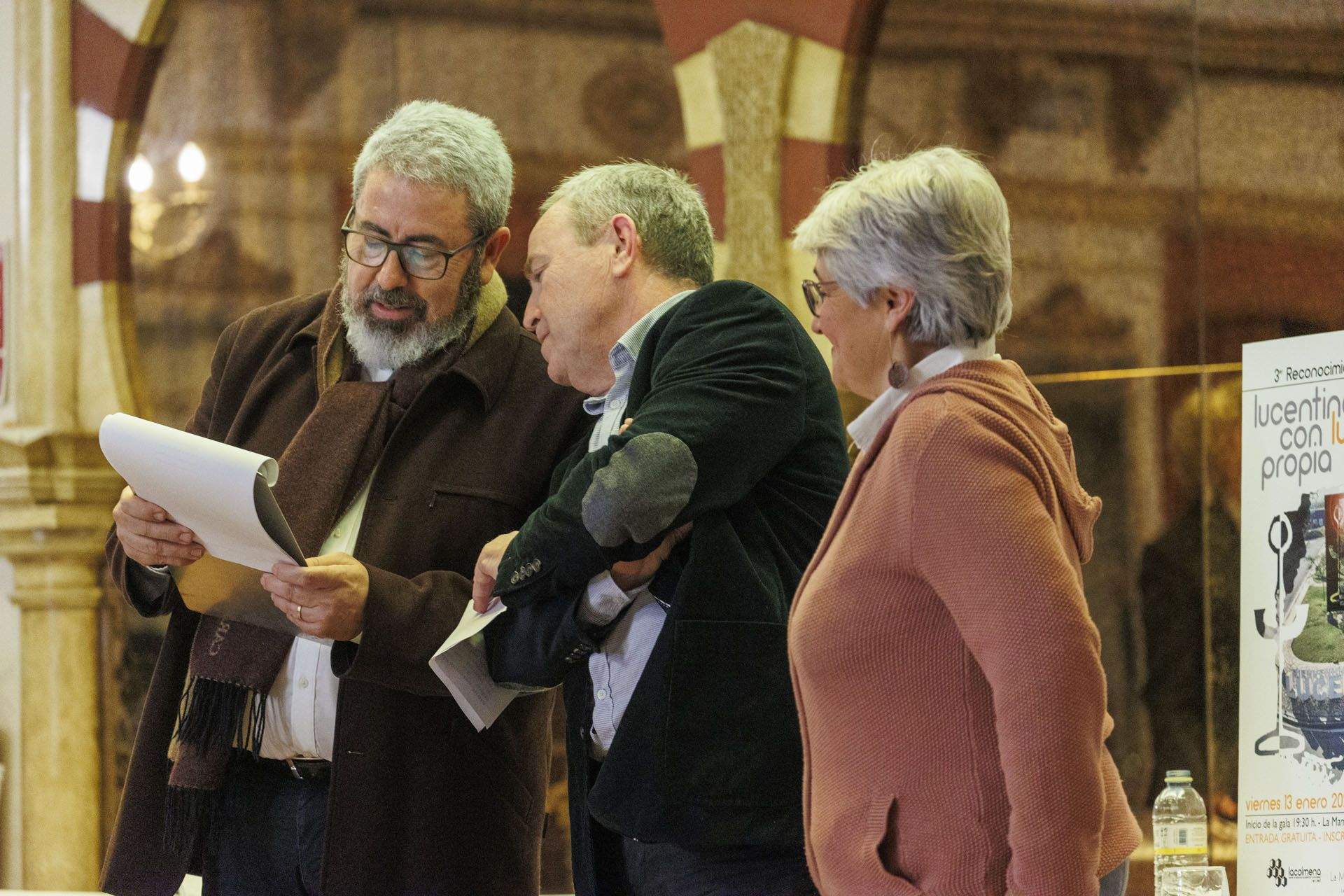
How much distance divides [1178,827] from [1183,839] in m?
0.03

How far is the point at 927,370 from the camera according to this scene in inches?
68.8

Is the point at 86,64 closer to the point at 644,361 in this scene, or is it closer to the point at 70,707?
the point at 70,707

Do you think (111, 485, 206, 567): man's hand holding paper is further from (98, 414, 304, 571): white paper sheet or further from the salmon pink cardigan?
the salmon pink cardigan

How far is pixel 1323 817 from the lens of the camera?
10.6ft

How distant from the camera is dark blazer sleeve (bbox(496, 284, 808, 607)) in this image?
6.33 ft

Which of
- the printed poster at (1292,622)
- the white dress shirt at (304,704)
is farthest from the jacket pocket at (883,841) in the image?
the printed poster at (1292,622)

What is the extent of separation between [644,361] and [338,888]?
92cm

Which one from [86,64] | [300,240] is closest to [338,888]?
[300,240]

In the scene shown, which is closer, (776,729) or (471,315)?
(776,729)

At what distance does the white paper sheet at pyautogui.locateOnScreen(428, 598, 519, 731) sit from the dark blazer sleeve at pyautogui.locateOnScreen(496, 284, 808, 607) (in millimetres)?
182

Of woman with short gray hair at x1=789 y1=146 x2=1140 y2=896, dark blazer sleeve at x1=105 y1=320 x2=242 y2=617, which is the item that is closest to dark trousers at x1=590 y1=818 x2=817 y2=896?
woman with short gray hair at x1=789 y1=146 x2=1140 y2=896

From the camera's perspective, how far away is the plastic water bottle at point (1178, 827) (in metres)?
3.59

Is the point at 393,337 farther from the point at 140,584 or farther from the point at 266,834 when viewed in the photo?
the point at 266,834

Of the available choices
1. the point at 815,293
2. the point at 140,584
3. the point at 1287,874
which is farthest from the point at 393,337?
the point at 1287,874
